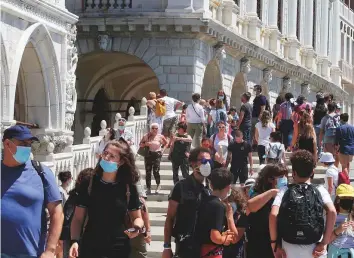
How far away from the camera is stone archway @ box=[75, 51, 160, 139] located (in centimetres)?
3579

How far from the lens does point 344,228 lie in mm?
10648

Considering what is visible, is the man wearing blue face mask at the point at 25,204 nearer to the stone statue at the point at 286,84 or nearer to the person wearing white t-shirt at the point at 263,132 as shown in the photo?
the person wearing white t-shirt at the point at 263,132

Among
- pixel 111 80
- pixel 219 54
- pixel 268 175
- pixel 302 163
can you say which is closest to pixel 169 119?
pixel 219 54

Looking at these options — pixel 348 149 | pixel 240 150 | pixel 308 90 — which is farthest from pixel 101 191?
pixel 308 90

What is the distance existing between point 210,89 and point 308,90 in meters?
14.6

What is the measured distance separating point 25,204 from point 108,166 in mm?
1023

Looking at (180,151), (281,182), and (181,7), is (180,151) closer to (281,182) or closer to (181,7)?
(281,182)

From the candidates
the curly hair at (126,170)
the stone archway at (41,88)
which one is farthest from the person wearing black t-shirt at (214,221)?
the stone archway at (41,88)

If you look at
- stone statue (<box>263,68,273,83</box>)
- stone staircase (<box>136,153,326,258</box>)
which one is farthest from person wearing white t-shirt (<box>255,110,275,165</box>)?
stone statue (<box>263,68,273,83</box>)

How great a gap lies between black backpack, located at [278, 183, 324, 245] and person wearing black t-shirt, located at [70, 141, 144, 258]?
4.23ft

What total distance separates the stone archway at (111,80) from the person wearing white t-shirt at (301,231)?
24.1 meters

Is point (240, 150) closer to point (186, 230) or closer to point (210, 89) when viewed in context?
point (186, 230)

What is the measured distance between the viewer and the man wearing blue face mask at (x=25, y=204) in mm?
8039

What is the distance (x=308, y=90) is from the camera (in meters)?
48.8
